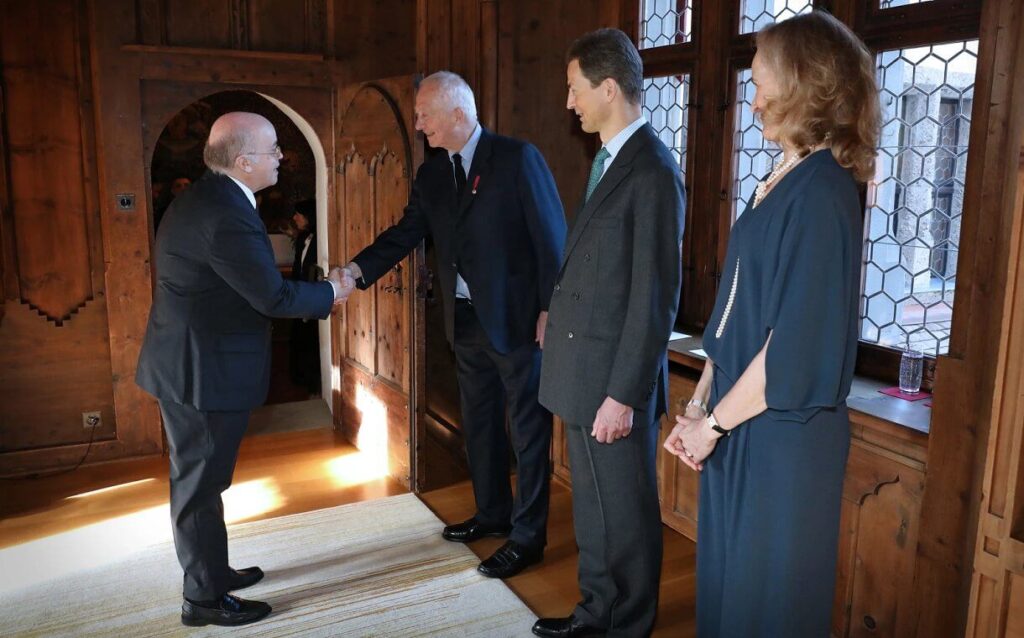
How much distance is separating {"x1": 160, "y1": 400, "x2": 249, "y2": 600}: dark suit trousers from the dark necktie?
1180mm

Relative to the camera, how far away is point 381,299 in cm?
440

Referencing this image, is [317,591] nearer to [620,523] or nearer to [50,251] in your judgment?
[620,523]

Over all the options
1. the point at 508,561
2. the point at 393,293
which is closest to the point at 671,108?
the point at 393,293

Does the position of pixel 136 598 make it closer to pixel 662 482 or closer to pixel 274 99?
pixel 662 482

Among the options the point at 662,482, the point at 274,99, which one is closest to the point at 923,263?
the point at 662,482

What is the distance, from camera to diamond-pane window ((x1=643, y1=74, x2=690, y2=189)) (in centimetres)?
389

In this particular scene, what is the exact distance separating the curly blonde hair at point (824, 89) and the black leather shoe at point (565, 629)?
1.72 metres

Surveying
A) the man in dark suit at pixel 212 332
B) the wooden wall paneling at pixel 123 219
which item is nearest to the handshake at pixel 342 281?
the man in dark suit at pixel 212 332

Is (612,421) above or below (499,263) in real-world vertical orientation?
below

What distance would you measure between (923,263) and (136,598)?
122 inches

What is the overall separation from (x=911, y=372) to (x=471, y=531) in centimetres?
183

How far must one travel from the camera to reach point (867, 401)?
274 centimetres

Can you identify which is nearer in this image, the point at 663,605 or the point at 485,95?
the point at 663,605

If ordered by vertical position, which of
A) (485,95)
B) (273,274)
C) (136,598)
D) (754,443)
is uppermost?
(485,95)
